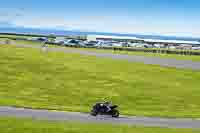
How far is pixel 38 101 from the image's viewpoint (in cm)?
4181

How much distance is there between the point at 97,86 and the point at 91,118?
62.0 ft

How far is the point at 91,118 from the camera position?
32281 mm

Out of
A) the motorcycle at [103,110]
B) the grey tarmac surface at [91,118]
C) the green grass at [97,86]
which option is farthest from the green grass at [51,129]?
the green grass at [97,86]

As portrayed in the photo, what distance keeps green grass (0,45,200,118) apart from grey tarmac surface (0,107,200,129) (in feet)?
9.42

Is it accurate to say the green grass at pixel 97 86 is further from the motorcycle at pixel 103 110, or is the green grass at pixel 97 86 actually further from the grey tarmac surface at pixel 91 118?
the motorcycle at pixel 103 110

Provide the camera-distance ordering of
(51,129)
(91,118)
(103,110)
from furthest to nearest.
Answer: (103,110) → (91,118) → (51,129)

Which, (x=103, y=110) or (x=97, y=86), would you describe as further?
(x=97, y=86)

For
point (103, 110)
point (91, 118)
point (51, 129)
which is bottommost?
point (91, 118)

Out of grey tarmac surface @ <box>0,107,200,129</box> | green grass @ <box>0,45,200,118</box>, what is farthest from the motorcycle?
green grass @ <box>0,45,200,118</box>

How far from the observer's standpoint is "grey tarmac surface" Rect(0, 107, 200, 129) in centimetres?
3066

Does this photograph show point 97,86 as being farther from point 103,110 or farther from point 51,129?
point 51,129

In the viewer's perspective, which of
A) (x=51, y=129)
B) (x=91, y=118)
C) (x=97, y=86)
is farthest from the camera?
(x=97, y=86)

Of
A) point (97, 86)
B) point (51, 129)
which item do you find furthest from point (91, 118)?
point (97, 86)

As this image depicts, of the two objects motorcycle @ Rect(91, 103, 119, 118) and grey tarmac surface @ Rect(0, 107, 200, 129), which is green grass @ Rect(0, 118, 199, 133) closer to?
grey tarmac surface @ Rect(0, 107, 200, 129)
